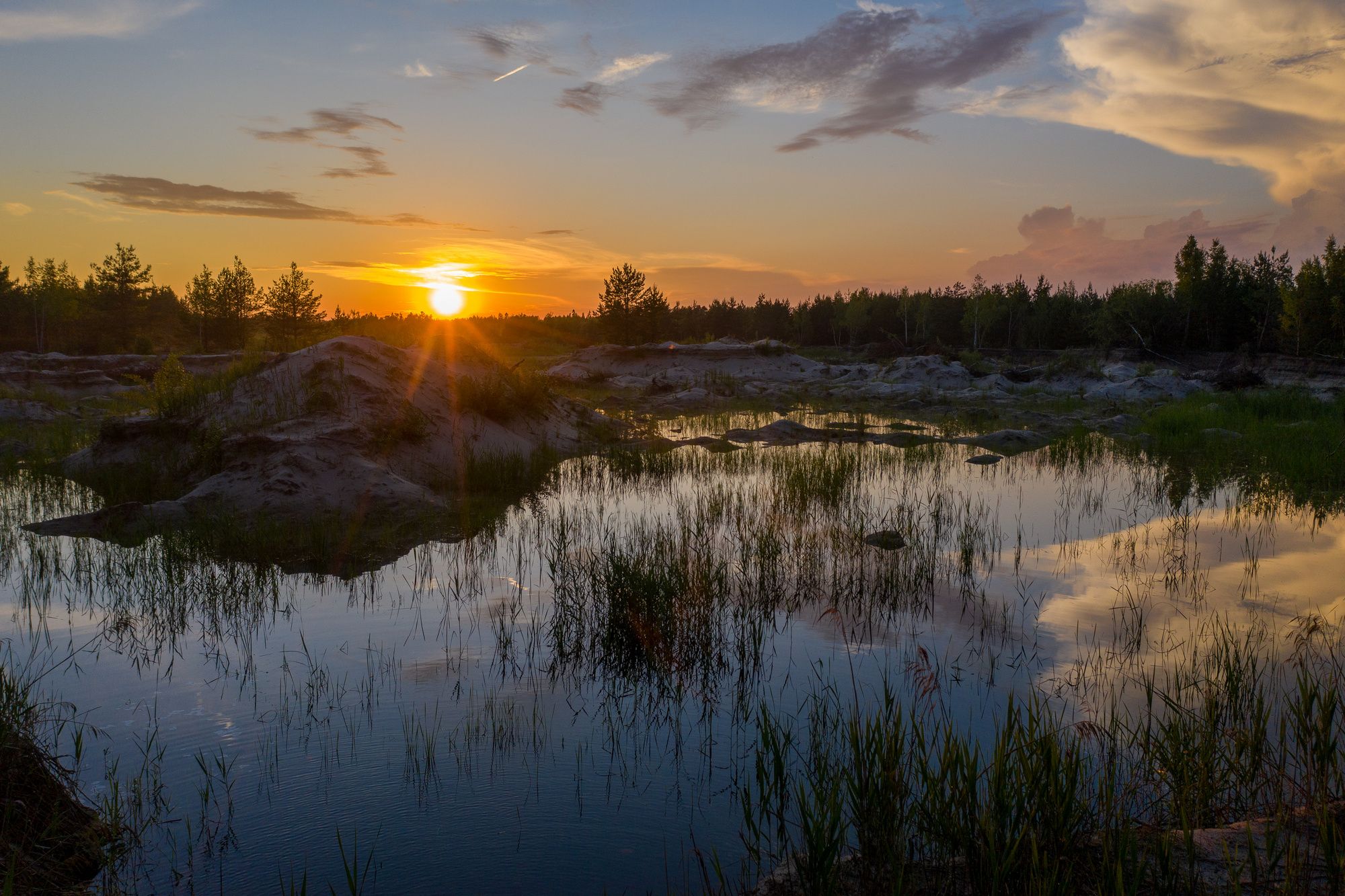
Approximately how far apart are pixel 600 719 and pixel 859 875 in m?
2.33

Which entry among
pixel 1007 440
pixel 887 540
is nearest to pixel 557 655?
pixel 887 540

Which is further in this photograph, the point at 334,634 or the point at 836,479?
the point at 836,479

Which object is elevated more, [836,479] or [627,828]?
[836,479]

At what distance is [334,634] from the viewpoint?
7.05 m

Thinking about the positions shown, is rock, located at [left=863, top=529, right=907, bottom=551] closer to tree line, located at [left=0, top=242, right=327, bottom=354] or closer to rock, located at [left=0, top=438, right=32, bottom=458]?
rock, located at [left=0, top=438, right=32, bottom=458]

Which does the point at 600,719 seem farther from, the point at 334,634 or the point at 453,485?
the point at 453,485

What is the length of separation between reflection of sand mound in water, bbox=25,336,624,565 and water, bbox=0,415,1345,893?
5.97 ft

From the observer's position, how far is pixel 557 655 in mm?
6602

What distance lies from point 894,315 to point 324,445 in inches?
3232

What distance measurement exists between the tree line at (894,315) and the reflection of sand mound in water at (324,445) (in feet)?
81.5

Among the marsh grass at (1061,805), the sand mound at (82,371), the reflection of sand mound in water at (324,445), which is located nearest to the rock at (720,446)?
the reflection of sand mound in water at (324,445)

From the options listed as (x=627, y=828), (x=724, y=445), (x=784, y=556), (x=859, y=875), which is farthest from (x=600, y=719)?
(x=724, y=445)

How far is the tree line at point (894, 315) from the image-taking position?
52.0m

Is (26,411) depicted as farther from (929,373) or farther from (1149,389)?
(1149,389)
